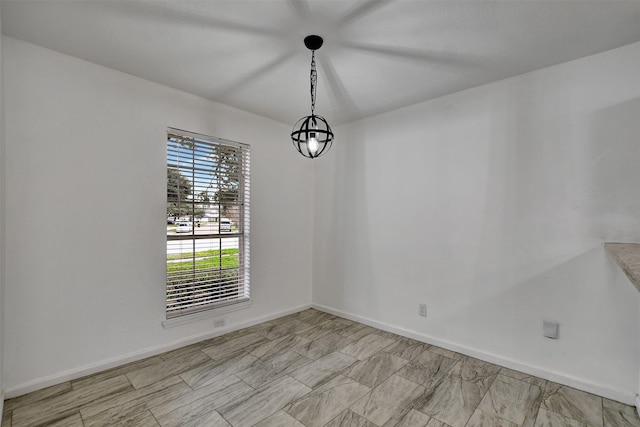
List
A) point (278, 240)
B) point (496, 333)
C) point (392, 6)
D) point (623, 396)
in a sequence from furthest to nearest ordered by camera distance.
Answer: point (278, 240), point (496, 333), point (623, 396), point (392, 6)

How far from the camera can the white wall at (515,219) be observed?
2.28 m

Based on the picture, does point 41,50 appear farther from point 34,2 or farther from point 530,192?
point 530,192

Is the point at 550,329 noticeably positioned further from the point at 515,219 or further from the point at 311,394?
the point at 311,394

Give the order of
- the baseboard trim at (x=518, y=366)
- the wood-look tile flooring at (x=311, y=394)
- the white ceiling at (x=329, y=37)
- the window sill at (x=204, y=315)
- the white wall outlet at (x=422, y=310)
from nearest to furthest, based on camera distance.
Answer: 1. the white ceiling at (x=329, y=37)
2. the wood-look tile flooring at (x=311, y=394)
3. the baseboard trim at (x=518, y=366)
4. the window sill at (x=204, y=315)
5. the white wall outlet at (x=422, y=310)

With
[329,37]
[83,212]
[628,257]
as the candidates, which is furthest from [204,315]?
[628,257]

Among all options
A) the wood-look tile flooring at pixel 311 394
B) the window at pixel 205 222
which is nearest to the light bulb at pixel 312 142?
the window at pixel 205 222

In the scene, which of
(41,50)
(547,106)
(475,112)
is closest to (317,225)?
(475,112)

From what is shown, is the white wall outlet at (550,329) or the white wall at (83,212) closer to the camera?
the white wall at (83,212)

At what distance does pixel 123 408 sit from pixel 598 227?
362 centimetres

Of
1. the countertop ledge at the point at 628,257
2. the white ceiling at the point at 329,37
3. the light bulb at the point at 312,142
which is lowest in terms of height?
the countertop ledge at the point at 628,257

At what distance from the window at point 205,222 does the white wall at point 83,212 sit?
0.12 meters

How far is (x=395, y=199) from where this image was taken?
3.54 metres

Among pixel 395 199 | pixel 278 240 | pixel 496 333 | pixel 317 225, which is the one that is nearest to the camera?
pixel 496 333

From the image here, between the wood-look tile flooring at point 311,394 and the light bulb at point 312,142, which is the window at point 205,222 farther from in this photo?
the light bulb at point 312,142
